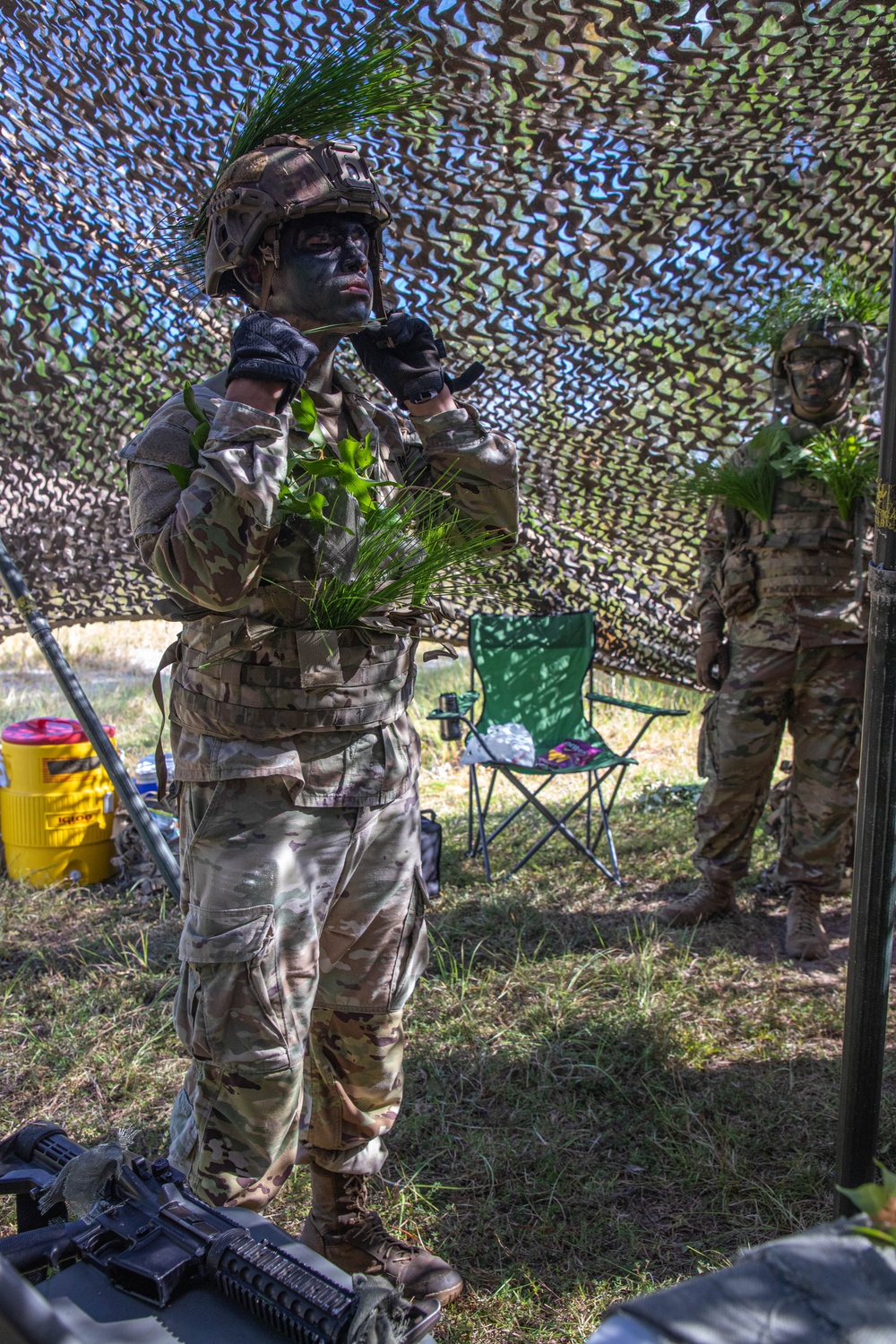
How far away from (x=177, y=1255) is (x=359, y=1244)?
121 cm

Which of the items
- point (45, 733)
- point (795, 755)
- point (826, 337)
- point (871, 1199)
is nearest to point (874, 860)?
point (871, 1199)

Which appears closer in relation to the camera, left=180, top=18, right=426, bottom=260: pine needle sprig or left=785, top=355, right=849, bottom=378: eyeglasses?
left=180, top=18, right=426, bottom=260: pine needle sprig

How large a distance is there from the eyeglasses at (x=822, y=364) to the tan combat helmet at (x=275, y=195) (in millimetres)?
2213

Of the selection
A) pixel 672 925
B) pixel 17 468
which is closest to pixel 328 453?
pixel 17 468

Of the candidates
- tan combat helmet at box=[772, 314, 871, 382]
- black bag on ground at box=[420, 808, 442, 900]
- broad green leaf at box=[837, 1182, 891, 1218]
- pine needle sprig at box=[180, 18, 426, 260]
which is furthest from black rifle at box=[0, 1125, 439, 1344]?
tan combat helmet at box=[772, 314, 871, 382]

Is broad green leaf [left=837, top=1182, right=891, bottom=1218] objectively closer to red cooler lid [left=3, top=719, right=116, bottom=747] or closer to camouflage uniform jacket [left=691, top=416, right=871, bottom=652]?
camouflage uniform jacket [left=691, top=416, right=871, bottom=652]

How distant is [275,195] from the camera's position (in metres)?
1.93

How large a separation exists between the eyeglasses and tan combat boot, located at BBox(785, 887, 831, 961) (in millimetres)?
2019

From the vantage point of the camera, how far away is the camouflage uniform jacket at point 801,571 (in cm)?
391

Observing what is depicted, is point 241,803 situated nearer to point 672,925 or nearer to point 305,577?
point 305,577

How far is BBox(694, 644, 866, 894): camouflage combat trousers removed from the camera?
3969 millimetres

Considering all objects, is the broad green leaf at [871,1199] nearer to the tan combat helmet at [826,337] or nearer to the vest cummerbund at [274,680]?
the vest cummerbund at [274,680]

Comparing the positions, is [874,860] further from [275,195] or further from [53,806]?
[53,806]

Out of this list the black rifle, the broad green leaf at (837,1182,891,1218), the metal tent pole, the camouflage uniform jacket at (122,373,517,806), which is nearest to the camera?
the broad green leaf at (837,1182,891,1218)
